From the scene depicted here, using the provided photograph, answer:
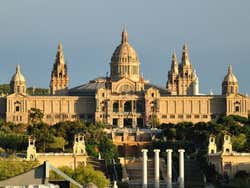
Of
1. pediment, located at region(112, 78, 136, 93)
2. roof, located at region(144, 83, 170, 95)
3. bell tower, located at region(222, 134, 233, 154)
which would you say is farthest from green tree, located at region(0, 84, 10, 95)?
bell tower, located at region(222, 134, 233, 154)

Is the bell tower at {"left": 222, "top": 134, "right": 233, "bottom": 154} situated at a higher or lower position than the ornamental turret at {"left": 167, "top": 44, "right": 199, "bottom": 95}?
lower

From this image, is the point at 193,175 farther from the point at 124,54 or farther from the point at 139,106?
the point at 124,54

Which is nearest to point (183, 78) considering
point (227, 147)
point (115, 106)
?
point (115, 106)

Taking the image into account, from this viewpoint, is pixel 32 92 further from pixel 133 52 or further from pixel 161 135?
pixel 161 135

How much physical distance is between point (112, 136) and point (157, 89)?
25.2 m

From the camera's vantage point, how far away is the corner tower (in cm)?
17162

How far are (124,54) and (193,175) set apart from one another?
65.6 metres

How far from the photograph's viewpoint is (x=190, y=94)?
175000mm

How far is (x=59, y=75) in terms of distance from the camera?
171625 millimetres

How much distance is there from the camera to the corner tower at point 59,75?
172 m

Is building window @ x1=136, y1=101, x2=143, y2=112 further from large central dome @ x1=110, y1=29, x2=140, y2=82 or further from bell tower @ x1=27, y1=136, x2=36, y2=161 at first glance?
bell tower @ x1=27, y1=136, x2=36, y2=161

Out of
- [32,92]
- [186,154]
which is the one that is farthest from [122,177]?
[32,92]

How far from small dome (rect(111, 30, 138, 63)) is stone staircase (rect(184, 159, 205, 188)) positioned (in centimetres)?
5898

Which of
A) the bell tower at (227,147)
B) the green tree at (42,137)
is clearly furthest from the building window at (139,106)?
the bell tower at (227,147)
